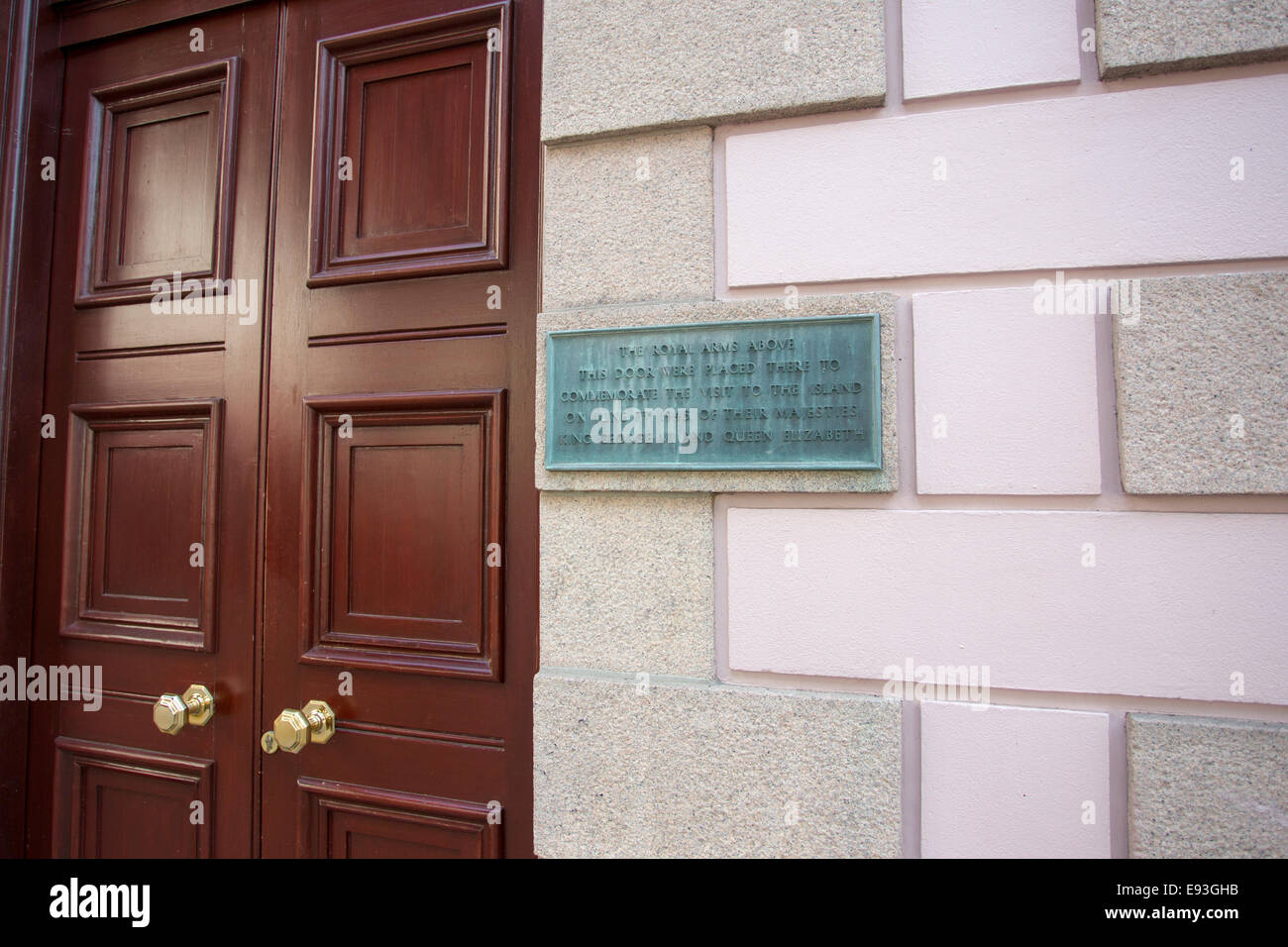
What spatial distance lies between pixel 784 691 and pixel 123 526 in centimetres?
252

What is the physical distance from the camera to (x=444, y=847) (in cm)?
215

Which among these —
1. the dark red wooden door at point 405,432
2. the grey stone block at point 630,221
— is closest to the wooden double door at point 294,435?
the dark red wooden door at point 405,432

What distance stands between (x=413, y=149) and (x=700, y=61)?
3.41ft

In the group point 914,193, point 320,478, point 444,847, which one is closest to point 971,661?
point 914,193

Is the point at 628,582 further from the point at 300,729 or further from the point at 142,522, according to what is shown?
the point at 142,522

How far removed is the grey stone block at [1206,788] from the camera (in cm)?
155

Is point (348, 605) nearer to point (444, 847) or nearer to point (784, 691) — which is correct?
point (444, 847)

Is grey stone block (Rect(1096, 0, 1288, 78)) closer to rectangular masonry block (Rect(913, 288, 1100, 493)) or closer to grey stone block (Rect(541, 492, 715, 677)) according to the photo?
rectangular masonry block (Rect(913, 288, 1100, 493))

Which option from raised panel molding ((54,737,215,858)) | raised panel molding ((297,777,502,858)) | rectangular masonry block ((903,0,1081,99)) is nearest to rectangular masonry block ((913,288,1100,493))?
rectangular masonry block ((903,0,1081,99))

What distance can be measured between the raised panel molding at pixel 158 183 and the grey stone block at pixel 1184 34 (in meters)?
2.79

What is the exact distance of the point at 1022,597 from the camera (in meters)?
1.69

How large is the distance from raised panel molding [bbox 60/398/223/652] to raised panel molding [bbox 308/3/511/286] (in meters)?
A: 0.81

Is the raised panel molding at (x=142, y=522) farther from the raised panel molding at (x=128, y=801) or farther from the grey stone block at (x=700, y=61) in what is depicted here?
the grey stone block at (x=700, y=61)

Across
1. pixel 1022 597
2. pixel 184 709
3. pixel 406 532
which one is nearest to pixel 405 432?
pixel 406 532
